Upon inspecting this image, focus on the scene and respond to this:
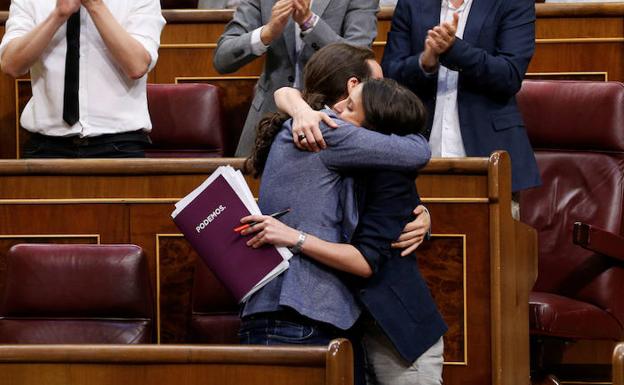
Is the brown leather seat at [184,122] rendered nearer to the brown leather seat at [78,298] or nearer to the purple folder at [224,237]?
the brown leather seat at [78,298]

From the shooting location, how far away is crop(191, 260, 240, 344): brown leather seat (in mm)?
1934

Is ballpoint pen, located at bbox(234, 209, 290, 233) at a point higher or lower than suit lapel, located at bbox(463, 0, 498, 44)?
lower

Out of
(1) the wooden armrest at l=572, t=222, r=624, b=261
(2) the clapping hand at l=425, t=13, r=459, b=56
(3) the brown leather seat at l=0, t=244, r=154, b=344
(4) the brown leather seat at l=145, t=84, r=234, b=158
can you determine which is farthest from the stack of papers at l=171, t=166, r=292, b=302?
(4) the brown leather seat at l=145, t=84, r=234, b=158

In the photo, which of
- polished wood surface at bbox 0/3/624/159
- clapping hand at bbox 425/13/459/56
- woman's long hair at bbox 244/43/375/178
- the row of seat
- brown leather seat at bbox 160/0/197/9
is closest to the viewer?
woman's long hair at bbox 244/43/375/178

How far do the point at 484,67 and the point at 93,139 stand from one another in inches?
31.0

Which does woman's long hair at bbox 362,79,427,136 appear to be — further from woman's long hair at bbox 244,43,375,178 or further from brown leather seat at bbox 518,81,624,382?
brown leather seat at bbox 518,81,624,382

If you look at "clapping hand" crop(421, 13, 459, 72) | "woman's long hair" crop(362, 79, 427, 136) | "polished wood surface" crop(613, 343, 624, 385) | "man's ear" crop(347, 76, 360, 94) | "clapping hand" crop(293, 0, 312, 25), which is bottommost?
"polished wood surface" crop(613, 343, 624, 385)

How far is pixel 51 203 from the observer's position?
2.13m

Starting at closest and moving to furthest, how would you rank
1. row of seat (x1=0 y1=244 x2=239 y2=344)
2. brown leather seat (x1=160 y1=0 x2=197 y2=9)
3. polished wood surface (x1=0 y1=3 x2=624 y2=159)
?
row of seat (x1=0 y1=244 x2=239 y2=344) → polished wood surface (x1=0 y1=3 x2=624 y2=159) → brown leather seat (x1=160 y1=0 x2=197 y2=9)

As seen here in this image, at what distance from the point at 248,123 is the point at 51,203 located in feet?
1.73

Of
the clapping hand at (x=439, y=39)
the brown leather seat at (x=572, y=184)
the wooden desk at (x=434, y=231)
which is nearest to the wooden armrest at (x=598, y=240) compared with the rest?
the brown leather seat at (x=572, y=184)

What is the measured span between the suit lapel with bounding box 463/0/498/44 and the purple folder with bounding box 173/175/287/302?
0.91 m

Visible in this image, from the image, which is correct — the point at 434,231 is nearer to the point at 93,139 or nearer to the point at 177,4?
the point at 93,139

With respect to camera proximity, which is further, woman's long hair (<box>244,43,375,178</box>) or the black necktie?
the black necktie
